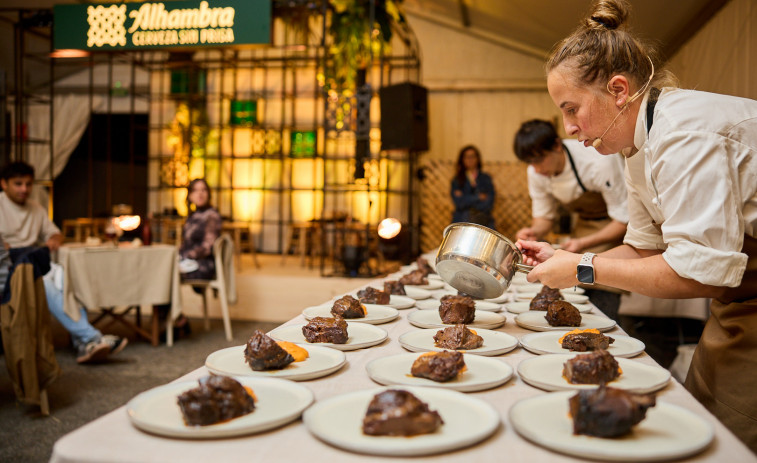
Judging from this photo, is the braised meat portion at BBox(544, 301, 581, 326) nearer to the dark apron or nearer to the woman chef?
the woman chef

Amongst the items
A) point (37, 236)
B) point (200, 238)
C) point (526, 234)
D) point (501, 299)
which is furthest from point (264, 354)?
point (37, 236)

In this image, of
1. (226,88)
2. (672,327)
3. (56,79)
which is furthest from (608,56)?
(56,79)

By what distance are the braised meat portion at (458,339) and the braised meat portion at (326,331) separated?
21 centimetres

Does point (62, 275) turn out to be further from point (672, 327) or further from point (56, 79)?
point (56, 79)

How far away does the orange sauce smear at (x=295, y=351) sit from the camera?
1101 millimetres

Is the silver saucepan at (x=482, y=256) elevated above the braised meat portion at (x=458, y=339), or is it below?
above

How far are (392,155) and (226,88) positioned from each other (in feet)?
10.6

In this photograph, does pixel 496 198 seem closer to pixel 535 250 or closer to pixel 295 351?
pixel 535 250

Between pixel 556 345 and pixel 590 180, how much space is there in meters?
1.49

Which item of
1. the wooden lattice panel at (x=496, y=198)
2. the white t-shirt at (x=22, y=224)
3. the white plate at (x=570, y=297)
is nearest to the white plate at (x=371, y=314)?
the white plate at (x=570, y=297)

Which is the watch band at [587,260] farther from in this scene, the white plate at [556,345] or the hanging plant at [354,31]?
the hanging plant at [354,31]

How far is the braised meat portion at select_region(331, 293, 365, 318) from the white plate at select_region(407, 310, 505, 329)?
0.14m

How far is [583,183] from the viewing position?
8.53 feet

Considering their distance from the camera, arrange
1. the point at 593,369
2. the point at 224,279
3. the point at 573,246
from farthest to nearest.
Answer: the point at 224,279, the point at 573,246, the point at 593,369
